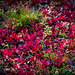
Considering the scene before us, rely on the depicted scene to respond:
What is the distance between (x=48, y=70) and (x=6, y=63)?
3.35 ft

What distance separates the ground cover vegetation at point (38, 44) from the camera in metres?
2.52

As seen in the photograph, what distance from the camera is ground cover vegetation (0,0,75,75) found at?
252cm

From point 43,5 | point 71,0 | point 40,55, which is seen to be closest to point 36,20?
point 43,5

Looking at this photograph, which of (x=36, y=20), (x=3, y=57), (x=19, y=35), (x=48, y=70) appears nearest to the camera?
(x=48, y=70)

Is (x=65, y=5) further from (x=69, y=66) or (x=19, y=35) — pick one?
(x=69, y=66)

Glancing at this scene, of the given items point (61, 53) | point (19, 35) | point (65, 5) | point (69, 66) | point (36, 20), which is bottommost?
point (69, 66)

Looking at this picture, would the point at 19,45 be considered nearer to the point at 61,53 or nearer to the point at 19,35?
the point at 19,35

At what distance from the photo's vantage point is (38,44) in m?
2.97

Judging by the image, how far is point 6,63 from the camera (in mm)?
2607

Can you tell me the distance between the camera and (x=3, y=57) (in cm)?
273

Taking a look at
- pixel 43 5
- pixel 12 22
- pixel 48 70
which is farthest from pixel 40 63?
pixel 43 5

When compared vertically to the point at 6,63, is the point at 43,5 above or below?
above

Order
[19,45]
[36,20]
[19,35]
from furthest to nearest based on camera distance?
[36,20] < [19,35] < [19,45]

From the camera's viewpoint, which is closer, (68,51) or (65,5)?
(68,51)
